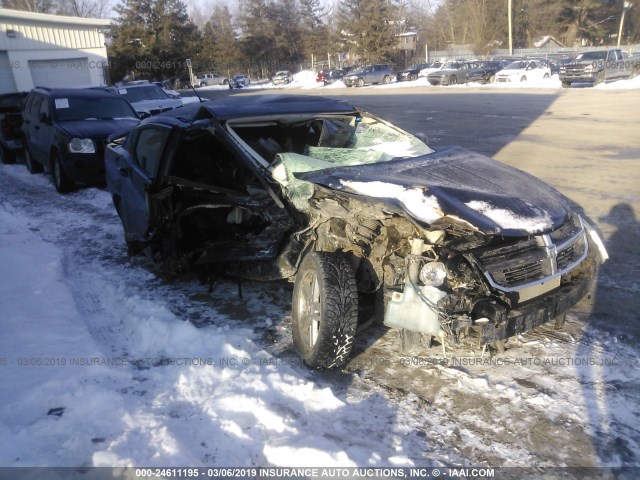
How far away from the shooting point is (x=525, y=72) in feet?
106

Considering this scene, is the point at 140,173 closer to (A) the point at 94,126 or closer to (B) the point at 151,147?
(B) the point at 151,147

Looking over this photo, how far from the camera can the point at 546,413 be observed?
3.00 m

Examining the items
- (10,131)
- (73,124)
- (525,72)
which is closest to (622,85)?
(525,72)

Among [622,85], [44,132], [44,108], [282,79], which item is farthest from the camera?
[282,79]

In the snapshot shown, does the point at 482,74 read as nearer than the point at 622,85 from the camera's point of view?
No

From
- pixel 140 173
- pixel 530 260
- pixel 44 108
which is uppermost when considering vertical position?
pixel 44 108

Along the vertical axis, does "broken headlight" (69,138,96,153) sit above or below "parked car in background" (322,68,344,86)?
above

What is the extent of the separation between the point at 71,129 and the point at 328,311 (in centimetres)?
751

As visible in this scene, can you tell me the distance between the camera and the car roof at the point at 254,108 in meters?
4.53

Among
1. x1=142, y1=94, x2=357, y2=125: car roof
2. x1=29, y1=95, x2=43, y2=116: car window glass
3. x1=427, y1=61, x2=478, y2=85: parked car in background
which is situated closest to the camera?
x1=142, y1=94, x2=357, y2=125: car roof

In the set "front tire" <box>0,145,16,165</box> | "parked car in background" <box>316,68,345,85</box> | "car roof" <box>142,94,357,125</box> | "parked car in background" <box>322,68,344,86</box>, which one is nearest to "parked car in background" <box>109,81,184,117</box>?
"front tire" <box>0,145,16,165</box>

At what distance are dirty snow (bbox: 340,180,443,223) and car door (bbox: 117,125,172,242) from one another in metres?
2.28

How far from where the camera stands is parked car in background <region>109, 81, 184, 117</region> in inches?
586

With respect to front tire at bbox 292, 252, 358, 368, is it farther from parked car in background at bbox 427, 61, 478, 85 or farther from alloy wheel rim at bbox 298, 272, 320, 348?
parked car in background at bbox 427, 61, 478, 85
